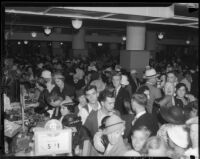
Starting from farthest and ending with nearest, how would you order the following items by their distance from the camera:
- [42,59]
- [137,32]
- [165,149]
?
[42,59] → [137,32] → [165,149]

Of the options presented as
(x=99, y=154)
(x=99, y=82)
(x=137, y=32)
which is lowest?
(x=99, y=154)

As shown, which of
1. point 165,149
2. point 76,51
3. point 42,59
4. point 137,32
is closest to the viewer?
point 165,149

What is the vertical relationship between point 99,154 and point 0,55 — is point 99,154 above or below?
below

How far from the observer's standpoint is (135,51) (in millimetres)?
3697

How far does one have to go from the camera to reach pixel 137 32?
335 cm

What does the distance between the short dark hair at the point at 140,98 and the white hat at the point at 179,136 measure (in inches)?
16.5

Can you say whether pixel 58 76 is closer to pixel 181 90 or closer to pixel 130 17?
pixel 130 17

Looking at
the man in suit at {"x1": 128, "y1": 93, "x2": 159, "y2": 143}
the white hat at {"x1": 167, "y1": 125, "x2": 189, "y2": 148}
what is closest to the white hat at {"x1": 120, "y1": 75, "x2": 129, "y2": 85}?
the man in suit at {"x1": 128, "y1": 93, "x2": 159, "y2": 143}

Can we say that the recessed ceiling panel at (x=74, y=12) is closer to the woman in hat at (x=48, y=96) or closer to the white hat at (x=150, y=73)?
the woman in hat at (x=48, y=96)

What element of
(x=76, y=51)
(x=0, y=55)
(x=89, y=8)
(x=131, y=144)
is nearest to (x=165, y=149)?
(x=131, y=144)

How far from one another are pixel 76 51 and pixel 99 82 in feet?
5.50

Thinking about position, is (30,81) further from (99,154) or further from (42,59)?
(99,154)

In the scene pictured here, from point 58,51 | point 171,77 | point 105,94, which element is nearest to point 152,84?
point 171,77

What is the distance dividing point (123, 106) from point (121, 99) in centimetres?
9
